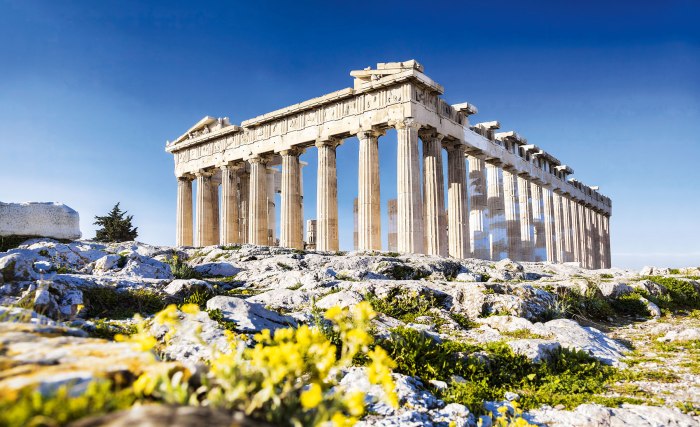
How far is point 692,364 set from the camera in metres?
7.10

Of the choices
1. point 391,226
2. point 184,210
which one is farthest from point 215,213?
point 391,226

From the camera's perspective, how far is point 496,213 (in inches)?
1400

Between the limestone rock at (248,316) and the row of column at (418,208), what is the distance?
18.5 m

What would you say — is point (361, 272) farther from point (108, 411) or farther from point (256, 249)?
point (108, 411)

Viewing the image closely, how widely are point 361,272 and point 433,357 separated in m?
7.62

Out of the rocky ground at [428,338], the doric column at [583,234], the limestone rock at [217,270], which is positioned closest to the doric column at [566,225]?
the doric column at [583,234]

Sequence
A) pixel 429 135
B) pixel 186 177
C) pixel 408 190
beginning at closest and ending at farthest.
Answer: pixel 408 190 < pixel 429 135 < pixel 186 177

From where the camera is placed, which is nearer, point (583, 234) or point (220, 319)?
point (220, 319)

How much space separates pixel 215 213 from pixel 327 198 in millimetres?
14469

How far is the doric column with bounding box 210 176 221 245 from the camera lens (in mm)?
39062

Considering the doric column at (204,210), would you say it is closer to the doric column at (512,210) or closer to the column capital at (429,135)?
the column capital at (429,135)

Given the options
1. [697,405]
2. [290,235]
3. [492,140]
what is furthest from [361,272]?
[492,140]

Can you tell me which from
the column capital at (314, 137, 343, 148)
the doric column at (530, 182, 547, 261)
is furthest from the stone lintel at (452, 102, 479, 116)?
the doric column at (530, 182, 547, 261)

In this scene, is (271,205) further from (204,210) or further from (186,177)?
(186,177)
